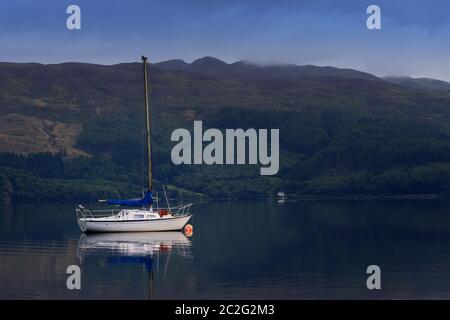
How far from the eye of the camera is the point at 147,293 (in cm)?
4928

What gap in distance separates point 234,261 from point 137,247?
35.3 ft

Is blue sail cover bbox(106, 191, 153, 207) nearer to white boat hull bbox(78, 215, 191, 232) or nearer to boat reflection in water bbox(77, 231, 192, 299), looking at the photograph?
white boat hull bbox(78, 215, 191, 232)

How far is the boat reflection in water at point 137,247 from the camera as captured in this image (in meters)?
64.0

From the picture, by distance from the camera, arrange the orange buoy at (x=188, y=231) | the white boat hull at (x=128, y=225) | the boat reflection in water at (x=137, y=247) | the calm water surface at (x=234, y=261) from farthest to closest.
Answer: the orange buoy at (x=188, y=231) < the white boat hull at (x=128, y=225) < the boat reflection in water at (x=137, y=247) < the calm water surface at (x=234, y=261)

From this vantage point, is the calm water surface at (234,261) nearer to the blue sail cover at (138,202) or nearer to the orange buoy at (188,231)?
the orange buoy at (188,231)

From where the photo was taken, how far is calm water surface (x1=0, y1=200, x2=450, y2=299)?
50.0 m

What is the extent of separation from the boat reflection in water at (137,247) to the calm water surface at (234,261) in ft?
0.26

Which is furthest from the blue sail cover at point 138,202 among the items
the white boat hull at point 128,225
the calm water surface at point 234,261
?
the calm water surface at point 234,261

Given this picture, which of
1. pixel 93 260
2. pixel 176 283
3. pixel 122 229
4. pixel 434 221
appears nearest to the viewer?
pixel 176 283

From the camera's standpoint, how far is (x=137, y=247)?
241 feet
